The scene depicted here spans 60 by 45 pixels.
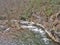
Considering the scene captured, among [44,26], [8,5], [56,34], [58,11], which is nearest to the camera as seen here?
[56,34]

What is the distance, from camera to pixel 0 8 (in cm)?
941

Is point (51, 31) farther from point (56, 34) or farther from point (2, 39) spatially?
point (2, 39)

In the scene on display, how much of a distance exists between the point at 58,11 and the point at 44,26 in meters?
1.26

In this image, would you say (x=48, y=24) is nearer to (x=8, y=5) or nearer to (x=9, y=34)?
(x=9, y=34)

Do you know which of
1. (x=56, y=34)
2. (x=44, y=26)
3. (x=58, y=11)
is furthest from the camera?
(x=58, y=11)

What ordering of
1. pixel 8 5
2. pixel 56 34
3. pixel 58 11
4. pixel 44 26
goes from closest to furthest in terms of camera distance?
pixel 56 34 → pixel 44 26 → pixel 58 11 → pixel 8 5

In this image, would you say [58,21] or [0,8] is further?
[0,8]

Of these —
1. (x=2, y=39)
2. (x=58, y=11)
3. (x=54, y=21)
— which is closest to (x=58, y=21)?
(x=54, y=21)

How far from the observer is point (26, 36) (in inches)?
287

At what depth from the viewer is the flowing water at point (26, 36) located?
6.93 meters

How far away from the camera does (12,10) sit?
Result: 30.7ft

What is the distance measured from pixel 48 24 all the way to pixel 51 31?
2.84ft

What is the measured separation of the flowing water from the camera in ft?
22.7

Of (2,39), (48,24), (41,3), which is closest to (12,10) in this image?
(41,3)
